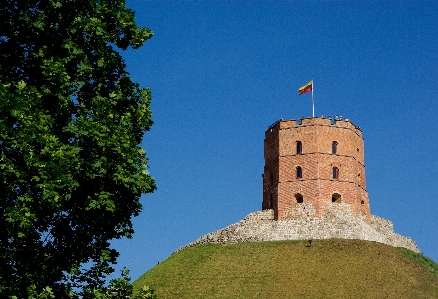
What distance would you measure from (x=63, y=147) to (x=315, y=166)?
4536cm

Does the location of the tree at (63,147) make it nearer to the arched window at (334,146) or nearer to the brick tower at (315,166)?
the brick tower at (315,166)

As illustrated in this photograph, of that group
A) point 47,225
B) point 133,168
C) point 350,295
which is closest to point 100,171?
point 133,168

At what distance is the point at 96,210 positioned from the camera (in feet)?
55.1

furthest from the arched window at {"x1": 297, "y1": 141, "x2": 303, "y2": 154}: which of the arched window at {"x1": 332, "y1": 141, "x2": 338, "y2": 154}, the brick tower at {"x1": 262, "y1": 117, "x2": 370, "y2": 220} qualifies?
the arched window at {"x1": 332, "y1": 141, "x2": 338, "y2": 154}

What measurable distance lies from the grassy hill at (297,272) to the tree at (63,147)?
28.2 metres

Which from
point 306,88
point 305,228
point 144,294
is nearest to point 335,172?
point 305,228

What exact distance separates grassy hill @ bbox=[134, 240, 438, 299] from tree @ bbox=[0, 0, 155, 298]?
28194 millimetres

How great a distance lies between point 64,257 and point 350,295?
30053mm

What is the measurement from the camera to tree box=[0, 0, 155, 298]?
49.1ft

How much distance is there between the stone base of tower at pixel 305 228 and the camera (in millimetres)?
54281

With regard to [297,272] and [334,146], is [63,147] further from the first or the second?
[334,146]

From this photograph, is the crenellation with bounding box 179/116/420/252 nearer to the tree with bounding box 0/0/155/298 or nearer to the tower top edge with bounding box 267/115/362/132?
the tower top edge with bounding box 267/115/362/132

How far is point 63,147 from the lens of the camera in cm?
1555

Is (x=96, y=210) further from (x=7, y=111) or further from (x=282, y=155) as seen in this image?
(x=282, y=155)
